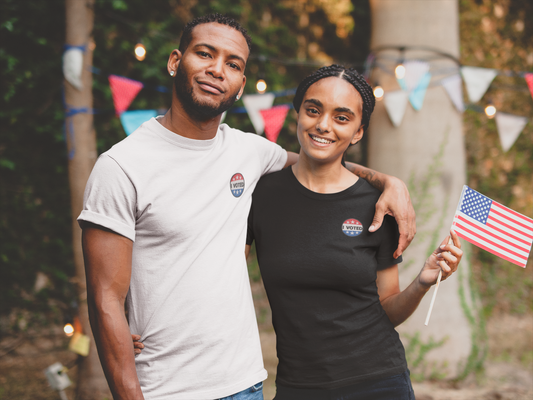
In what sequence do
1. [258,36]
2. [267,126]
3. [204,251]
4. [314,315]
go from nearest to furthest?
[204,251], [314,315], [267,126], [258,36]

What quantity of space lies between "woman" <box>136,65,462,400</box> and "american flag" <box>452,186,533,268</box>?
20cm

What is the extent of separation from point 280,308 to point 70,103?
264 centimetres

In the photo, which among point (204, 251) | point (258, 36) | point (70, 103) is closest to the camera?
point (204, 251)

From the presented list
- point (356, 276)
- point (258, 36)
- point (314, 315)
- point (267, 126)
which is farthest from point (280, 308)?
point (258, 36)

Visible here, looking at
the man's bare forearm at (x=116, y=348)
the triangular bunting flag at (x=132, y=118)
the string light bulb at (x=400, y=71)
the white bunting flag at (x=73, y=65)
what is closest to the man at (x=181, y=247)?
the man's bare forearm at (x=116, y=348)

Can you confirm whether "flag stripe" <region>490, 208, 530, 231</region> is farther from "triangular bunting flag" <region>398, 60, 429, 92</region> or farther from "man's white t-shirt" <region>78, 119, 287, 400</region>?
"triangular bunting flag" <region>398, 60, 429, 92</region>

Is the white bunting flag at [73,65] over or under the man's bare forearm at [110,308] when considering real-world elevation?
over

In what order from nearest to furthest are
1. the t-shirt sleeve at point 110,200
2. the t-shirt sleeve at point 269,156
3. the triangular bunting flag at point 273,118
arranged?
the t-shirt sleeve at point 110,200 → the t-shirt sleeve at point 269,156 → the triangular bunting flag at point 273,118

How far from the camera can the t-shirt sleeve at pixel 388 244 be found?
5.91ft

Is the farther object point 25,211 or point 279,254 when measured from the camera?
point 25,211

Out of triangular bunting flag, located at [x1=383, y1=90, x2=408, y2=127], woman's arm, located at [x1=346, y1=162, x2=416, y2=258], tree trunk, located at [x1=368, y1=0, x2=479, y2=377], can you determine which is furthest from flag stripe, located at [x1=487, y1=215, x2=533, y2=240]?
triangular bunting flag, located at [x1=383, y1=90, x2=408, y2=127]

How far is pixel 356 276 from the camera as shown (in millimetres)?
1675

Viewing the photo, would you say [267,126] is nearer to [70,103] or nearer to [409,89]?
[409,89]

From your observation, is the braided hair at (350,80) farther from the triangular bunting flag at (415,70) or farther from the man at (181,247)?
the triangular bunting flag at (415,70)
